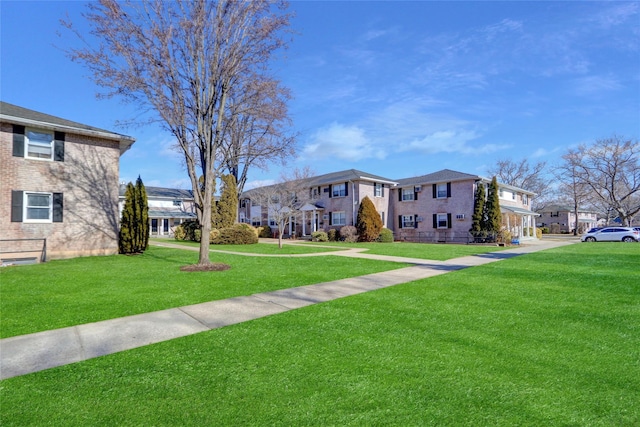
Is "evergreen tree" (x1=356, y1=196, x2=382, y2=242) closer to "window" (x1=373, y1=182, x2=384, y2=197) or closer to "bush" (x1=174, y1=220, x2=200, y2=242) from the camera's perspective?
"window" (x1=373, y1=182, x2=384, y2=197)

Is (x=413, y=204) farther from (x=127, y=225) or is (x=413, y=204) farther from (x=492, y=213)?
(x=127, y=225)

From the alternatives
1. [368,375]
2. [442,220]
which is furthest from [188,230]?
[368,375]

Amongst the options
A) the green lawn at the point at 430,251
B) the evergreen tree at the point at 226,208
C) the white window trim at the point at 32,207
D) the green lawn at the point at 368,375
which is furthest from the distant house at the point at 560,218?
the white window trim at the point at 32,207

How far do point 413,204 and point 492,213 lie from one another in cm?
738

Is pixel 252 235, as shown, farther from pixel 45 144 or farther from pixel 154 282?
pixel 154 282

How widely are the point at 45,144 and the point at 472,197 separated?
90.0 feet

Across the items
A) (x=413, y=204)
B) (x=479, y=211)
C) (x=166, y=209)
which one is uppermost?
(x=166, y=209)

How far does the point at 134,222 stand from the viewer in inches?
626

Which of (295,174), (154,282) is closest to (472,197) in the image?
(295,174)

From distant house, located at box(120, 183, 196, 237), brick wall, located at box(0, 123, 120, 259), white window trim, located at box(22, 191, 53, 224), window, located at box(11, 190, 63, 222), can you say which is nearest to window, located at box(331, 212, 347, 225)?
distant house, located at box(120, 183, 196, 237)

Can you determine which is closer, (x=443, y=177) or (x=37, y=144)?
(x=37, y=144)

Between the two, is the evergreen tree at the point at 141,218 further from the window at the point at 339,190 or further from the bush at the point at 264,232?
the bush at the point at 264,232

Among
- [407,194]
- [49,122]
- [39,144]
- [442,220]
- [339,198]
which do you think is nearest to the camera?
[49,122]

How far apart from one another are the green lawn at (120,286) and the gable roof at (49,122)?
5649 mm
